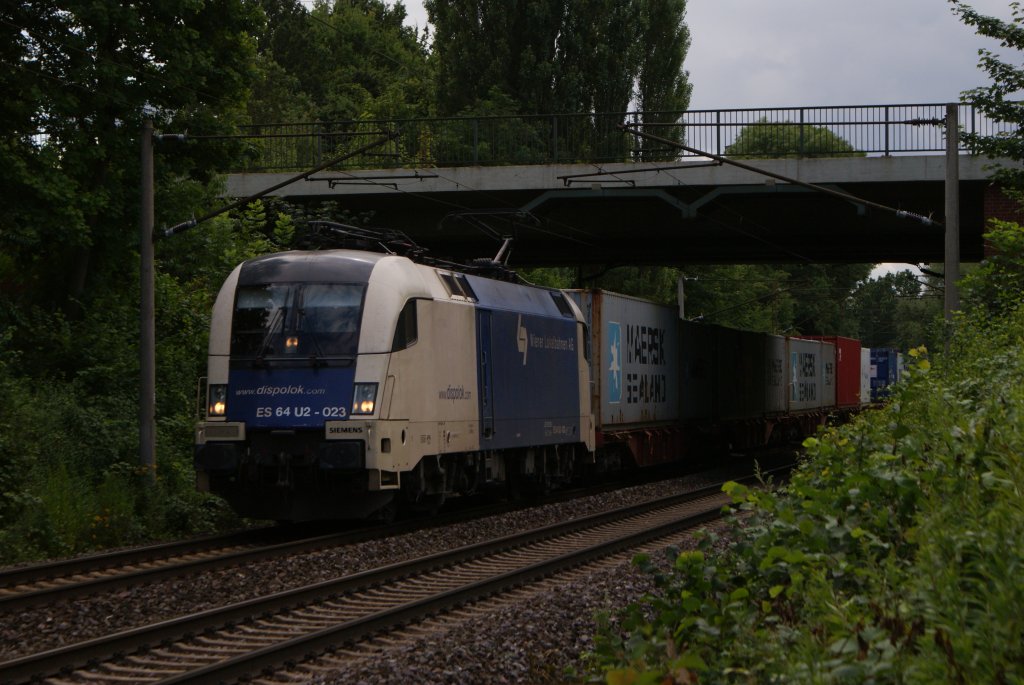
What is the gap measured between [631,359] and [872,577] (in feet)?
62.3

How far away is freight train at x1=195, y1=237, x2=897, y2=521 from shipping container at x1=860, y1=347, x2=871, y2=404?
29.0 m

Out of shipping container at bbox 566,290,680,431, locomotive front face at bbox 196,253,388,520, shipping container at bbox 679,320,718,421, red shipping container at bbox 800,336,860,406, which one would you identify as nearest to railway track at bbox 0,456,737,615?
locomotive front face at bbox 196,253,388,520

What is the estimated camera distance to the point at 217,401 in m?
15.0

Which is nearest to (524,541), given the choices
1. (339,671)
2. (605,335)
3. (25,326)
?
(339,671)

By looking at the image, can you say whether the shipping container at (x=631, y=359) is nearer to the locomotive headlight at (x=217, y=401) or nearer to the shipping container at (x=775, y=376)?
the shipping container at (x=775, y=376)

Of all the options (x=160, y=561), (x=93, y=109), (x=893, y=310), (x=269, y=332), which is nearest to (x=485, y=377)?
(x=269, y=332)

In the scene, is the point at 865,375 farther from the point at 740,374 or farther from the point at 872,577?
the point at 872,577

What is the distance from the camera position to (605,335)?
23.0 meters

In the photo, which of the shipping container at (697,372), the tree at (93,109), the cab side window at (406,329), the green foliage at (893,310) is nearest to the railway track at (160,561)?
the cab side window at (406,329)

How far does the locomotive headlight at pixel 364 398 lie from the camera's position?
14.2 m

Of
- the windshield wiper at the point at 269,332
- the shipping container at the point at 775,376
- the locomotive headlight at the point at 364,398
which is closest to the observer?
the locomotive headlight at the point at 364,398

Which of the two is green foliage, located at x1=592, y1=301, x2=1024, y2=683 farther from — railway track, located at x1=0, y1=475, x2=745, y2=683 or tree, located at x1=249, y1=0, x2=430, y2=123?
tree, located at x1=249, y1=0, x2=430, y2=123

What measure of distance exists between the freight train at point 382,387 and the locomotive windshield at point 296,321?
15mm

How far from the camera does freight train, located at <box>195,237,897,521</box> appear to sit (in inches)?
565
